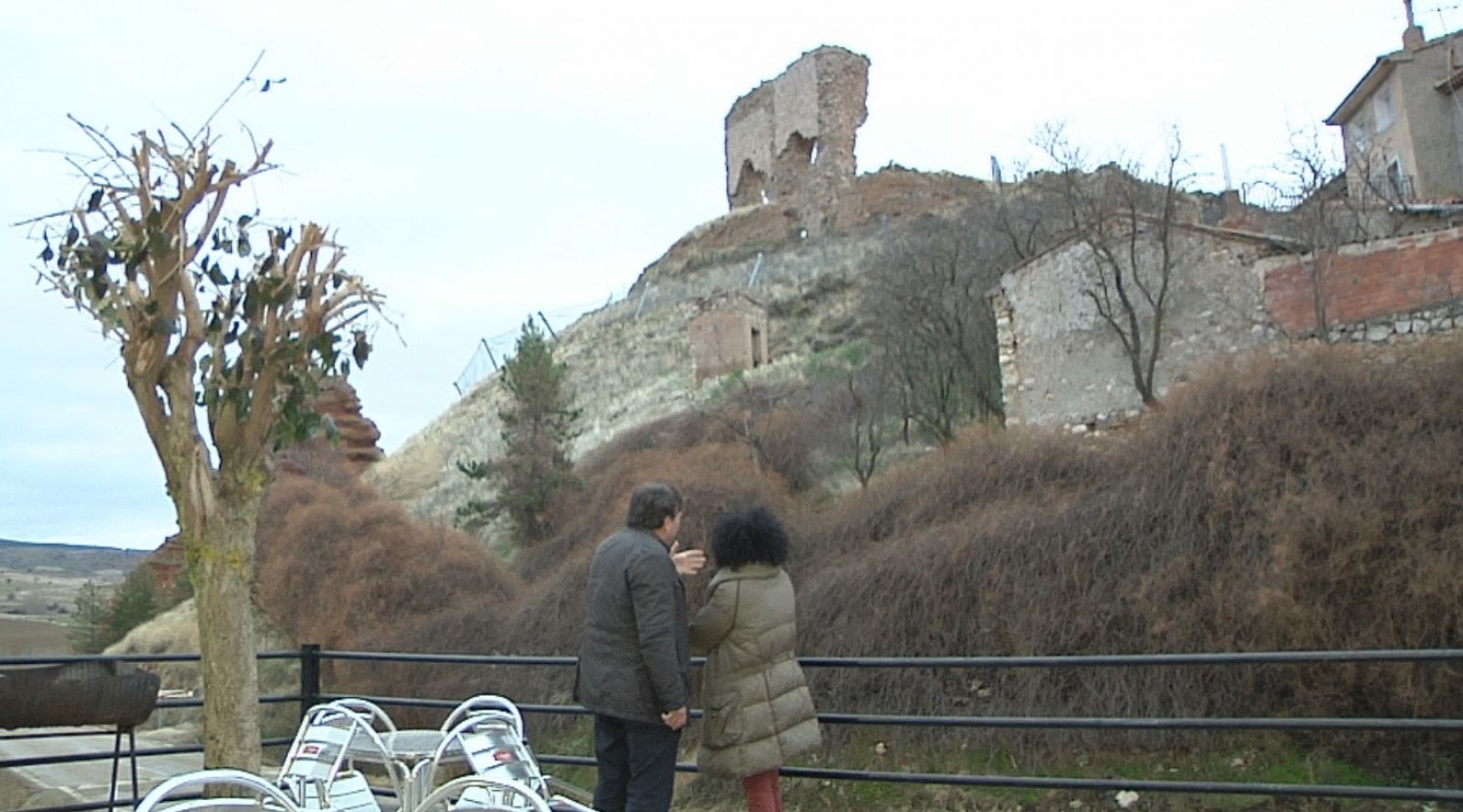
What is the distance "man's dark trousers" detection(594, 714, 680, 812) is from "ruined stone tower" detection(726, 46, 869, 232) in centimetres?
4762

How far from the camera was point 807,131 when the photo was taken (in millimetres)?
55781

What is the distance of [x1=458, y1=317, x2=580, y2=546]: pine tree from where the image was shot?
22.7 meters

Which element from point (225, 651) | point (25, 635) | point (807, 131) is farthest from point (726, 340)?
point (225, 651)

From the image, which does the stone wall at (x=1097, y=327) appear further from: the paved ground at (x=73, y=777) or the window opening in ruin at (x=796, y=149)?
the window opening in ruin at (x=796, y=149)

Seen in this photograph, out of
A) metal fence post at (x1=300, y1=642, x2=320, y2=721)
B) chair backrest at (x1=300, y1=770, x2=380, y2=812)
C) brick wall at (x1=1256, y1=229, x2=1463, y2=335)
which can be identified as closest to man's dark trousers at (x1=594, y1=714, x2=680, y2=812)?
chair backrest at (x1=300, y1=770, x2=380, y2=812)

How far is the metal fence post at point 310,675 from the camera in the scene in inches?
256

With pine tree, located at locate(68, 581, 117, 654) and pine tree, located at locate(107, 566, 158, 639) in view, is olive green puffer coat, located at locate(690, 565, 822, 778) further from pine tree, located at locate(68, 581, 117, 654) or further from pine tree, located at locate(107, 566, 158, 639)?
pine tree, located at locate(107, 566, 158, 639)

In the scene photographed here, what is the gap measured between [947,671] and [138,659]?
716cm

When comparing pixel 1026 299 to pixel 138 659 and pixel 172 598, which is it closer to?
pixel 138 659

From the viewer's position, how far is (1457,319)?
42.2 feet

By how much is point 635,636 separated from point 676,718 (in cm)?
34

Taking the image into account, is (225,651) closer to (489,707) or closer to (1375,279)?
(489,707)

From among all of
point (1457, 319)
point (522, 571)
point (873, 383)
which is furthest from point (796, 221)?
point (1457, 319)

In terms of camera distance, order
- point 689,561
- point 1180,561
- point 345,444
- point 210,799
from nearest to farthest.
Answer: point 210,799
point 689,561
point 1180,561
point 345,444
